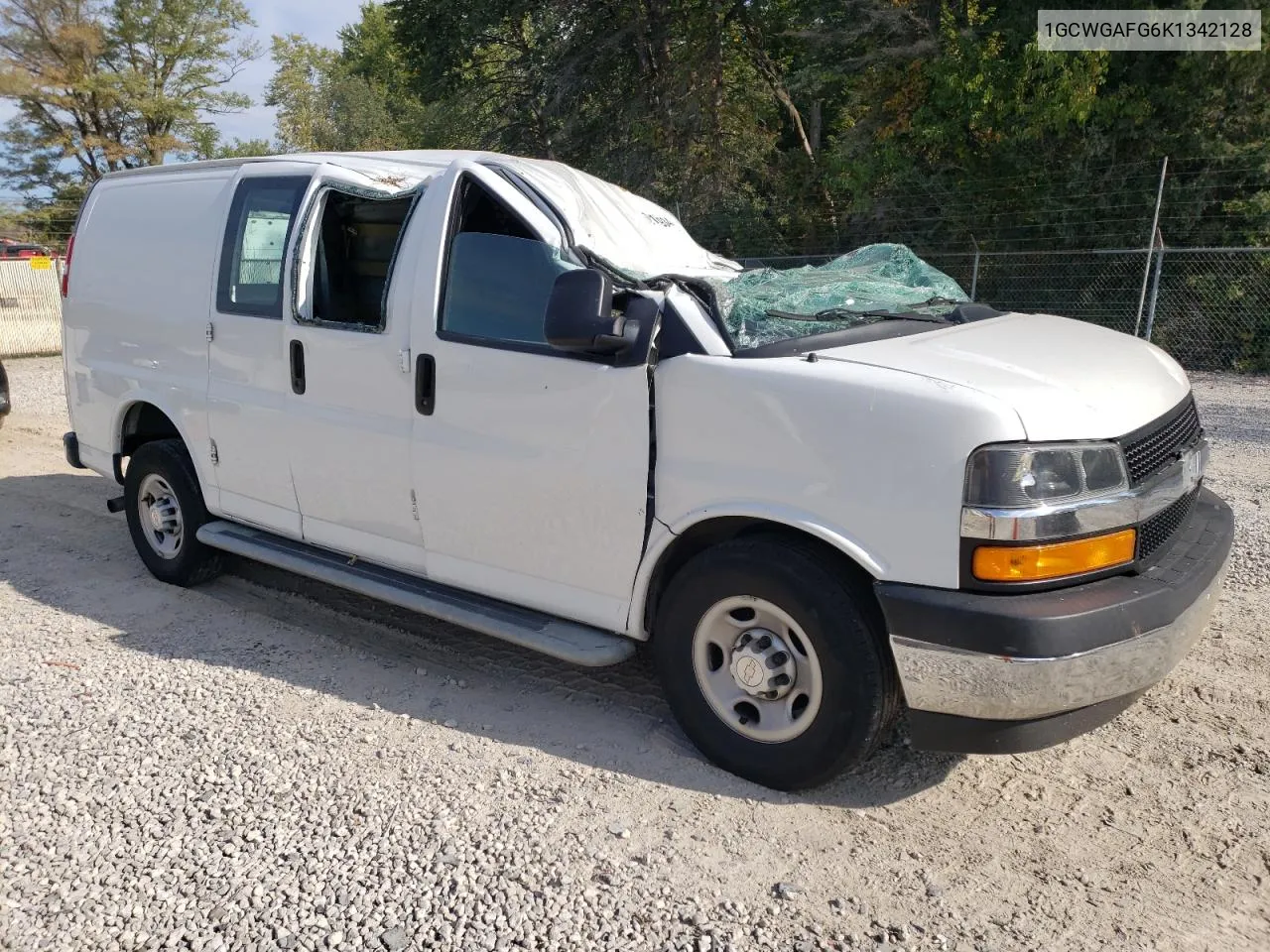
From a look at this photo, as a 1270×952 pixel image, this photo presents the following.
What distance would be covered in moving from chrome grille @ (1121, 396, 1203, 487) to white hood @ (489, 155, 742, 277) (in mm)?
1843

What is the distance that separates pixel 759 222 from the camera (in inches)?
744

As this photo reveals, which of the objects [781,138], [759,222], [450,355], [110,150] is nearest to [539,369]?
[450,355]

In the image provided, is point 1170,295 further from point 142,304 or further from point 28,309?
point 28,309

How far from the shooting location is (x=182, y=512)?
5398 mm

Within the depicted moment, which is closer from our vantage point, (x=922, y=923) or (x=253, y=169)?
(x=922, y=923)

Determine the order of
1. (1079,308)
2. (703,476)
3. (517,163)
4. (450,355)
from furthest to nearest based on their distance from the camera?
(1079,308) < (517,163) < (450,355) < (703,476)

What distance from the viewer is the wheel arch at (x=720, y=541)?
3068 millimetres

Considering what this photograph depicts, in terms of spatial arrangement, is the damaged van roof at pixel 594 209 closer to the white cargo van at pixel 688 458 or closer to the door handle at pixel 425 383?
A: the white cargo van at pixel 688 458

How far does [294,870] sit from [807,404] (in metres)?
2.10

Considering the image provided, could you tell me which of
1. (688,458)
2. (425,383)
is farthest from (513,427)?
(688,458)

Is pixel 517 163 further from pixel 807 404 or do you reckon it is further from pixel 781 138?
pixel 781 138

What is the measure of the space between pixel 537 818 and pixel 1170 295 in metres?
13.6

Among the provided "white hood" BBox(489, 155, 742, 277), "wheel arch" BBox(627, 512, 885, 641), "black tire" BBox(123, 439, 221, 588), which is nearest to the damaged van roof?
"white hood" BBox(489, 155, 742, 277)

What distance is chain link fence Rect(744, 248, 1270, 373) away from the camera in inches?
520
